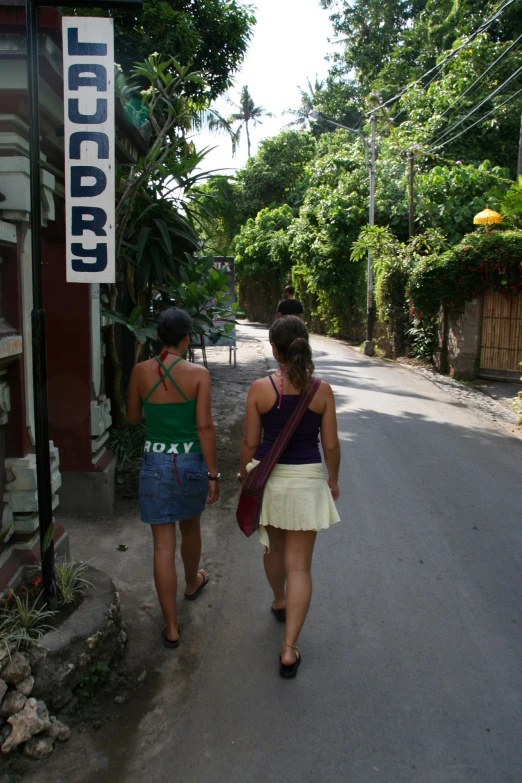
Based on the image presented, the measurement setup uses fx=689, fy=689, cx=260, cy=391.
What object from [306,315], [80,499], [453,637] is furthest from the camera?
[306,315]

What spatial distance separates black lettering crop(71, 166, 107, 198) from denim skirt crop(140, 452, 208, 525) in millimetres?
1516

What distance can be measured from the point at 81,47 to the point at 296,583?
3091mm

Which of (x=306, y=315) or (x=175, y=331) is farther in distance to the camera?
(x=306, y=315)

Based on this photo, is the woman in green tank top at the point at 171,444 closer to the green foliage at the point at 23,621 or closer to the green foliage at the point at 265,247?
the green foliage at the point at 23,621

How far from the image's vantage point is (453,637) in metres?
4.06

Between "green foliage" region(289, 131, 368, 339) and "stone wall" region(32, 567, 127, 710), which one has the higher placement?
"green foliage" region(289, 131, 368, 339)

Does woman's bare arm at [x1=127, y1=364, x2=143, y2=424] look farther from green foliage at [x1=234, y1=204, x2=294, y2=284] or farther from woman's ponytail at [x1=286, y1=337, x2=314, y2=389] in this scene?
green foliage at [x1=234, y1=204, x2=294, y2=284]

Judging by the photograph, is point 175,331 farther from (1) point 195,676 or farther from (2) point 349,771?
(2) point 349,771

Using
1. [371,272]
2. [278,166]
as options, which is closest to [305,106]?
[278,166]

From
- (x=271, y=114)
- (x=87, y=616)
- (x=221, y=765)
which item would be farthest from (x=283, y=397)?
(x=271, y=114)

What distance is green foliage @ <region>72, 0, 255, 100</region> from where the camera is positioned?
12312mm

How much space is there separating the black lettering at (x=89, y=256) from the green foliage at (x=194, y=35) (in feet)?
30.1

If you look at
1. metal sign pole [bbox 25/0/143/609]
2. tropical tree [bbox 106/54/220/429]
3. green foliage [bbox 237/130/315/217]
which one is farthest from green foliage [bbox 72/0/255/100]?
green foliage [bbox 237/130/315/217]

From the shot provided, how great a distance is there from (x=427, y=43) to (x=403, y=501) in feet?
96.7
